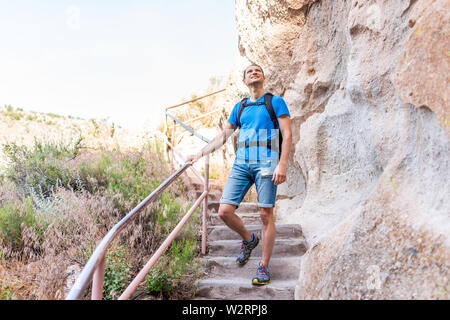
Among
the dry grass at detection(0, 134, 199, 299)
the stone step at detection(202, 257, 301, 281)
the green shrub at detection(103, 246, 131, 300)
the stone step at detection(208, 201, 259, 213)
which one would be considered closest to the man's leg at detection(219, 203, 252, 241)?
the stone step at detection(202, 257, 301, 281)

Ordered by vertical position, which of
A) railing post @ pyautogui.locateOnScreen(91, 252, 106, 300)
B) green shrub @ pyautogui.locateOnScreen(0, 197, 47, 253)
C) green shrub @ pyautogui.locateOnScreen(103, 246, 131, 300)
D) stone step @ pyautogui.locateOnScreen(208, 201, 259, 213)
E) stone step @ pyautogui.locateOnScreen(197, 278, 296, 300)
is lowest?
stone step @ pyautogui.locateOnScreen(197, 278, 296, 300)

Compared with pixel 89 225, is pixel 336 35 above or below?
above

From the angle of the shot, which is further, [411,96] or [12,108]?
[12,108]

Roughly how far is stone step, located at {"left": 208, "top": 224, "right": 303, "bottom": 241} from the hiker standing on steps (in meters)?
0.99

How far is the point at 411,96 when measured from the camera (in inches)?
79.5

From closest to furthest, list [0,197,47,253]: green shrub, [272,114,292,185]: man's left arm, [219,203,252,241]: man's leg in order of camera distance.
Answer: [272,114,292,185]: man's left arm
[219,203,252,241]: man's leg
[0,197,47,253]: green shrub

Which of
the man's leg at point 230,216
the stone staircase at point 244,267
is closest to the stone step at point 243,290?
the stone staircase at point 244,267

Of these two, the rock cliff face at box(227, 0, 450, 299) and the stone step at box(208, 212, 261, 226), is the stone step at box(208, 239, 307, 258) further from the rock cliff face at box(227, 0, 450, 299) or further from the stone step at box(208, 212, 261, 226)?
the stone step at box(208, 212, 261, 226)

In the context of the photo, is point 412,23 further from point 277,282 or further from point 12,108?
point 12,108

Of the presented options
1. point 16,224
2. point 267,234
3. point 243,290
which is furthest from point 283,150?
point 16,224

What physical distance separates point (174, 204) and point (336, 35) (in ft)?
10.2

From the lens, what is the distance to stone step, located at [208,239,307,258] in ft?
12.0
